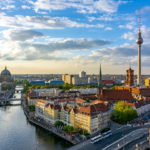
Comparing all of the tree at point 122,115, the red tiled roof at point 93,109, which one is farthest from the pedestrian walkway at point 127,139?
the red tiled roof at point 93,109

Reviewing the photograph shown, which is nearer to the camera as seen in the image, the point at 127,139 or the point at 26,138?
the point at 127,139

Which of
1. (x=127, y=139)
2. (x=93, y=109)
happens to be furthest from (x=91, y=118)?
(x=127, y=139)

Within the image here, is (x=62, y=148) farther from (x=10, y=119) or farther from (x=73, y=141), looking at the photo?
(x=10, y=119)

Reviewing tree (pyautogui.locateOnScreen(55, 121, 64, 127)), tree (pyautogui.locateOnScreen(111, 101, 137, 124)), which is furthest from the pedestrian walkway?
tree (pyautogui.locateOnScreen(55, 121, 64, 127))

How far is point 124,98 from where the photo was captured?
65.4m

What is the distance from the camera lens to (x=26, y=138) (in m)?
40.8

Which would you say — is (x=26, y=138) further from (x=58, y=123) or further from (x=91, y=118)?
(x=91, y=118)

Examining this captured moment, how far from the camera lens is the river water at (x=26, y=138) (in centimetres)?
3666

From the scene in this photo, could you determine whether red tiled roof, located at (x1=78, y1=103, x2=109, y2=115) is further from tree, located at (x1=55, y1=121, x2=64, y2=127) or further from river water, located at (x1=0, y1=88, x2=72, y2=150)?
river water, located at (x1=0, y1=88, x2=72, y2=150)

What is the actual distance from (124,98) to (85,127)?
26519 mm

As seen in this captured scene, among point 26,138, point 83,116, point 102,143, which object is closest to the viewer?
point 102,143

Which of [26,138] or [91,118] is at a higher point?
[91,118]

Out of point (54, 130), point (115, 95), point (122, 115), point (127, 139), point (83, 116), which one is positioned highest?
point (115, 95)

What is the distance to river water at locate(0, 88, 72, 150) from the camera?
36656 millimetres
